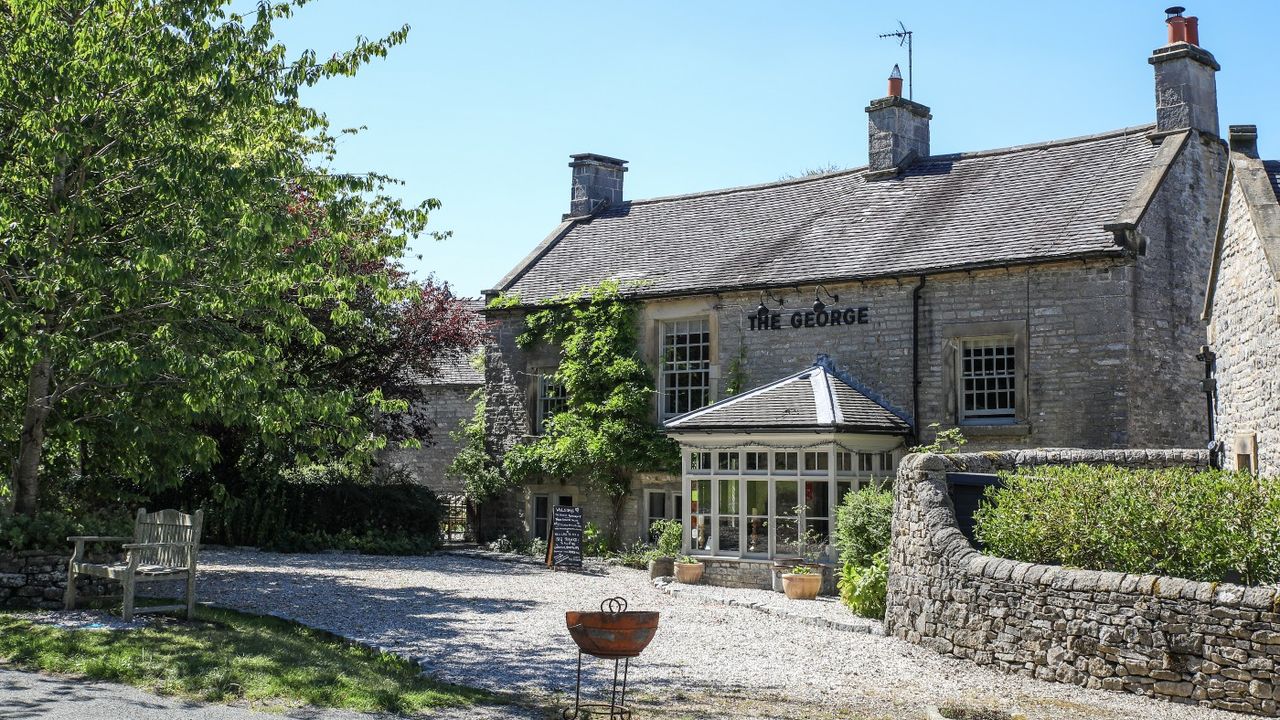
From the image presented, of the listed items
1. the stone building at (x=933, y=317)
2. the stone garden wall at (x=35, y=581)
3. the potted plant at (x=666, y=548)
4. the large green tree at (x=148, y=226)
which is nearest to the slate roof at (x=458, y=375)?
the stone building at (x=933, y=317)

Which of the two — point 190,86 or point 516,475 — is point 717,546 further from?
point 190,86

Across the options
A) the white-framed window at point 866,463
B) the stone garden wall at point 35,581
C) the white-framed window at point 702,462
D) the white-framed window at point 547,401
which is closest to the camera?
the stone garden wall at point 35,581

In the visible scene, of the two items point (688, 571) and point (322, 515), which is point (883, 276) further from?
point (322, 515)

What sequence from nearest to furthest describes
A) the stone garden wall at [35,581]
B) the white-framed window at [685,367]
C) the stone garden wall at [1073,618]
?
the stone garden wall at [1073,618]
the stone garden wall at [35,581]
the white-framed window at [685,367]

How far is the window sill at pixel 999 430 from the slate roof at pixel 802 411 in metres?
0.99

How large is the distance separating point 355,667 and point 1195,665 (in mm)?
6708

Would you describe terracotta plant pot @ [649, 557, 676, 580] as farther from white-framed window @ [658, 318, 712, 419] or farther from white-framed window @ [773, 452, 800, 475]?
white-framed window @ [658, 318, 712, 419]

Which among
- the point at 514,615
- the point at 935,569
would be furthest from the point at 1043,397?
the point at 514,615

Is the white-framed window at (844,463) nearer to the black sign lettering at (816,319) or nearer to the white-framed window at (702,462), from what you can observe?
the white-framed window at (702,462)

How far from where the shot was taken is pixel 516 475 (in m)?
24.0

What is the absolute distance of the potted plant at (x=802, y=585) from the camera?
1662 centimetres

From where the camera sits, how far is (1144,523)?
1019 centimetres

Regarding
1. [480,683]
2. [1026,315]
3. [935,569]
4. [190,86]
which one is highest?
[190,86]

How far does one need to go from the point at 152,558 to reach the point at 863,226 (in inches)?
563
